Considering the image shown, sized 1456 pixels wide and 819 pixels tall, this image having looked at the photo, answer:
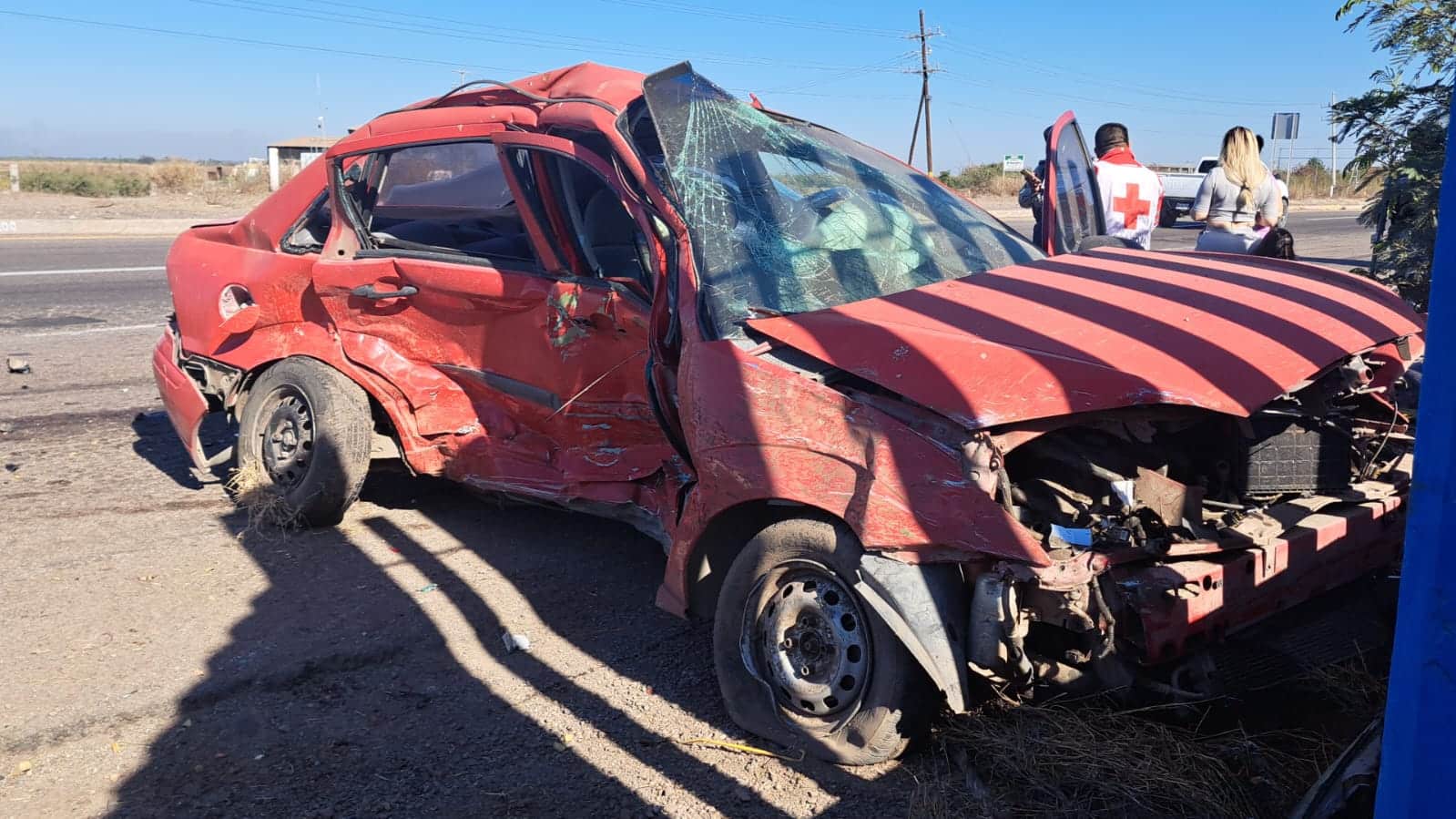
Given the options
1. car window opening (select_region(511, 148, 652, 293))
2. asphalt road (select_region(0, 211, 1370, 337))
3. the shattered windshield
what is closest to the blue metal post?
the shattered windshield

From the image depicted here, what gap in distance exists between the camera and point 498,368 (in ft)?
15.6

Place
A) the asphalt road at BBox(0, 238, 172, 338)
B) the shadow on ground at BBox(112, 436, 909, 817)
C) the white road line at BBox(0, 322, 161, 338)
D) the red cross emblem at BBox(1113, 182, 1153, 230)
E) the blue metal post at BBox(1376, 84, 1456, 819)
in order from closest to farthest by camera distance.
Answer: the blue metal post at BBox(1376, 84, 1456, 819)
the shadow on ground at BBox(112, 436, 909, 817)
the red cross emblem at BBox(1113, 182, 1153, 230)
the white road line at BBox(0, 322, 161, 338)
the asphalt road at BBox(0, 238, 172, 338)

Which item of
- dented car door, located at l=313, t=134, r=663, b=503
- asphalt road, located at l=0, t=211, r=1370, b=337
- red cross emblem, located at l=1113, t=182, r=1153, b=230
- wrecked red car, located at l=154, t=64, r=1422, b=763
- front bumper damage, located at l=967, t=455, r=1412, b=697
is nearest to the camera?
front bumper damage, located at l=967, t=455, r=1412, b=697

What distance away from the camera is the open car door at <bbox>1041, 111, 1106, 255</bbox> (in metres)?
5.52

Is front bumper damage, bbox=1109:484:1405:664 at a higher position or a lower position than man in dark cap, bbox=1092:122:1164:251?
lower

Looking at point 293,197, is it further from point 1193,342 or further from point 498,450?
point 1193,342

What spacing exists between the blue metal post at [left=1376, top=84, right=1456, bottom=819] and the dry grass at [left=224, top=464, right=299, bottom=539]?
4768 millimetres

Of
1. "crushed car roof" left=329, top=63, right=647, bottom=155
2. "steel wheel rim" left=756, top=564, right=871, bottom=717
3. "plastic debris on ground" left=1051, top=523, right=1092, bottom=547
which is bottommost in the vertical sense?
"steel wheel rim" left=756, top=564, right=871, bottom=717

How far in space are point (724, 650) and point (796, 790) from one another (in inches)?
19.5

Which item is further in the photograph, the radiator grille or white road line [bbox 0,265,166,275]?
white road line [bbox 0,265,166,275]

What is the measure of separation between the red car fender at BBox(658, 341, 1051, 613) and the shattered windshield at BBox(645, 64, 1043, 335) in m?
0.31

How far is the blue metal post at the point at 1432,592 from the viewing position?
1.54m

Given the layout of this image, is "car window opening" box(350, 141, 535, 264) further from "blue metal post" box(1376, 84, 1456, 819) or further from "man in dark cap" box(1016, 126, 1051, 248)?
"blue metal post" box(1376, 84, 1456, 819)

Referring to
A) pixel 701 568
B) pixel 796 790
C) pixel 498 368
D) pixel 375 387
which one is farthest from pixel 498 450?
pixel 796 790
